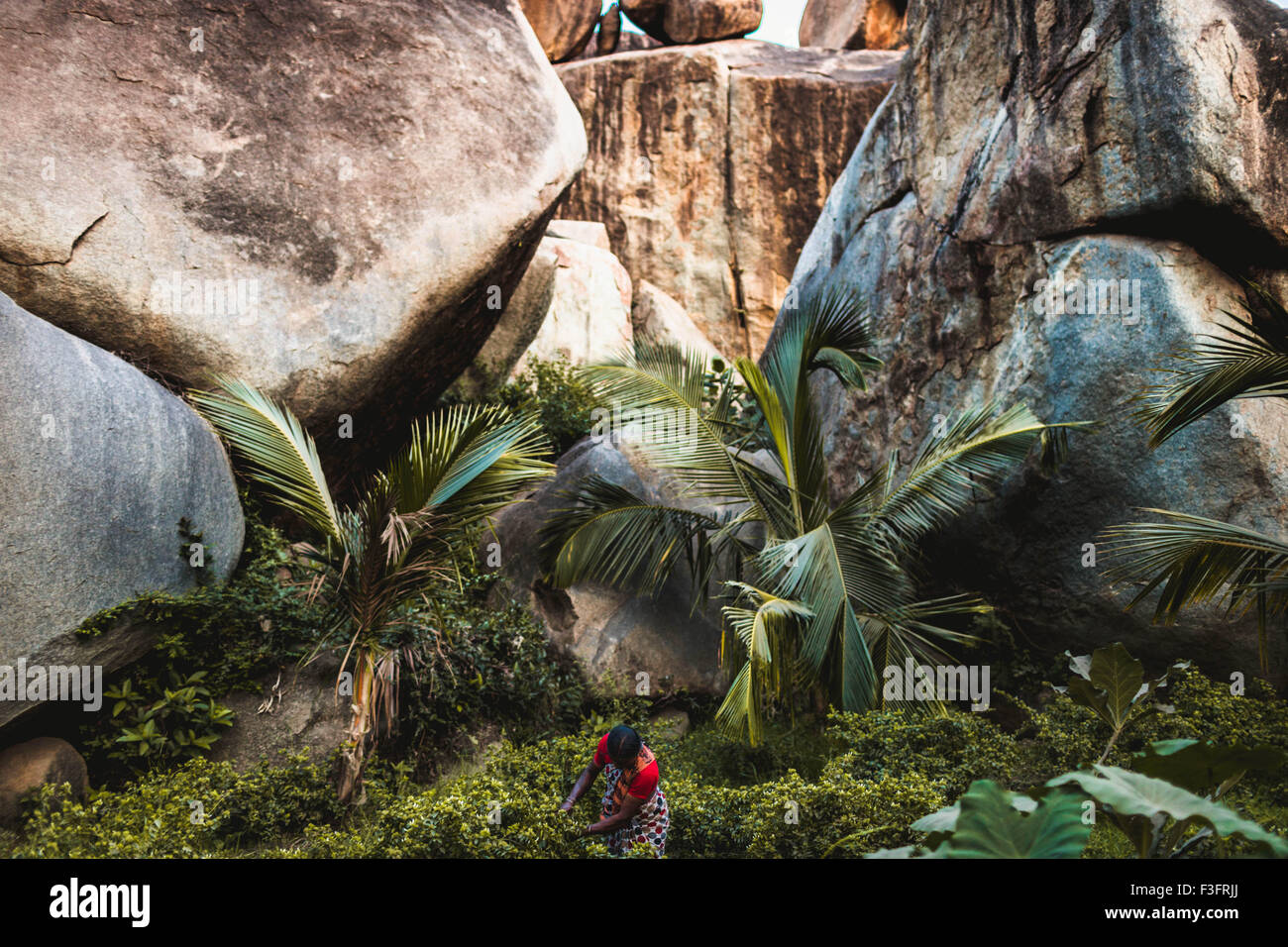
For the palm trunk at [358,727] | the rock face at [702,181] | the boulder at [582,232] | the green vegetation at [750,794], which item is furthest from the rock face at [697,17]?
the palm trunk at [358,727]

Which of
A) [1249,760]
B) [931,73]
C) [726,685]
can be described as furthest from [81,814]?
[931,73]

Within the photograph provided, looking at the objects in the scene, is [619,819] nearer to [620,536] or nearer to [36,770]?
[620,536]

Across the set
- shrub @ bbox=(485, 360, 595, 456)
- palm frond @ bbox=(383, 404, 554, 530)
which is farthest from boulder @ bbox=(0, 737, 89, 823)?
shrub @ bbox=(485, 360, 595, 456)

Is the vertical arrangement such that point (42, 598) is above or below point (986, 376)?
below

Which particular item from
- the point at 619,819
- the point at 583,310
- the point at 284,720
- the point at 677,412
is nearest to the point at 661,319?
the point at 583,310

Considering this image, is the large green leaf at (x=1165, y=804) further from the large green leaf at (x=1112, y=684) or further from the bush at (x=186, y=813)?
the bush at (x=186, y=813)

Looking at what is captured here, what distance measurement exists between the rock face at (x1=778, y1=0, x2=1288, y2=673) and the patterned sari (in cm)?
414

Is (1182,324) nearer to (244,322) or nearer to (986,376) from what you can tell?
(986,376)

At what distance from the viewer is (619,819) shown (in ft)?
14.5

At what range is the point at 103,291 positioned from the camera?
24.0 feet

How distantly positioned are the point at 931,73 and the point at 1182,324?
4.06 m

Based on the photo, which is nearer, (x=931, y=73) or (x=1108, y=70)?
(x=1108, y=70)

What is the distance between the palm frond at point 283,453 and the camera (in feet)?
19.4

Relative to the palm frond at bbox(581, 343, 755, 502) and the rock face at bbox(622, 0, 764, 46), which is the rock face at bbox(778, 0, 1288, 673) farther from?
the rock face at bbox(622, 0, 764, 46)
